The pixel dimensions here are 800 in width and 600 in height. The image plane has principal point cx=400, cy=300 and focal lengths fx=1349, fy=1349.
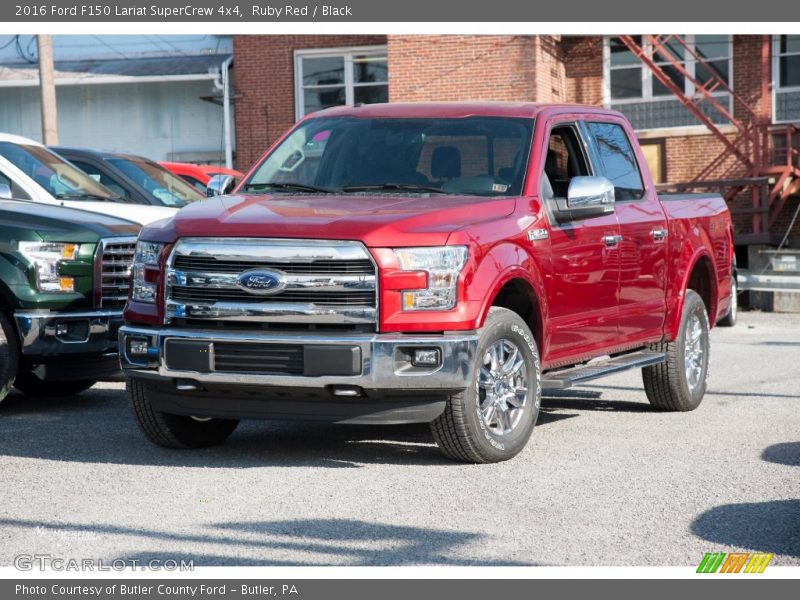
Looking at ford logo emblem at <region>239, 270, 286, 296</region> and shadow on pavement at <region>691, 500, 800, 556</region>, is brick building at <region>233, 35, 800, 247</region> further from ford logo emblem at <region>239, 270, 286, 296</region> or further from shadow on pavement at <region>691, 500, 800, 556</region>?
shadow on pavement at <region>691, 500, 800, 556</region>

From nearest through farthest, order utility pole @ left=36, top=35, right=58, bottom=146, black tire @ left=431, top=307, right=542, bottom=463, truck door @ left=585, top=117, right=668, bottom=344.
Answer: black tire @ left=431, top=307, right=542, bottom=463
truck door @ left=585, top=117, right=668, bottom=344
utility pole @ left=36, top=35, right=58, bottom=146

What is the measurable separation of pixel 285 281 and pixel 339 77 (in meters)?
22.6

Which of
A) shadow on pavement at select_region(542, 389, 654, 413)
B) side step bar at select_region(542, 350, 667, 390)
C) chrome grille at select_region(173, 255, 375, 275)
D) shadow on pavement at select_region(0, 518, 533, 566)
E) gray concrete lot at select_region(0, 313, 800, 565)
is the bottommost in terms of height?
shadow on pavement at select_region(542, 389, 654, 413)

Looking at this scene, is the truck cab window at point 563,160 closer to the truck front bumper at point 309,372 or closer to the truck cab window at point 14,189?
the truck front bumper at point 309,372

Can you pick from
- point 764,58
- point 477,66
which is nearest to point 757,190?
point 764,58

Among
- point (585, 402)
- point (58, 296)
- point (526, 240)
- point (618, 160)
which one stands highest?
point (618, 160)

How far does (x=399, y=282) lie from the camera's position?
6.88m

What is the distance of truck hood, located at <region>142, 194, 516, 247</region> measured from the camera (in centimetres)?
693

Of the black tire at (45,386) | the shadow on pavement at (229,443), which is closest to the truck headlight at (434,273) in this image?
the shadow on pavement at (229,443)

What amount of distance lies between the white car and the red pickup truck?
328cm

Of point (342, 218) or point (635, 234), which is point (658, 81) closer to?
point (635, 234)

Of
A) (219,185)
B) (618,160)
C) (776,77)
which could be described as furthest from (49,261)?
(776,77)

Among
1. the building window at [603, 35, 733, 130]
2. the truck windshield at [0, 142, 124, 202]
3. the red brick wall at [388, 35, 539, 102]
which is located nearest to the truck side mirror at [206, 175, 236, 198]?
the truck windshield at [0, 142, 124, 202]

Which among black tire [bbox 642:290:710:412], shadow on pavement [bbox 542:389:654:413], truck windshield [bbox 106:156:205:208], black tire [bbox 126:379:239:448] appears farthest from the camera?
truck windshield [bbox 106:156:205:208]
